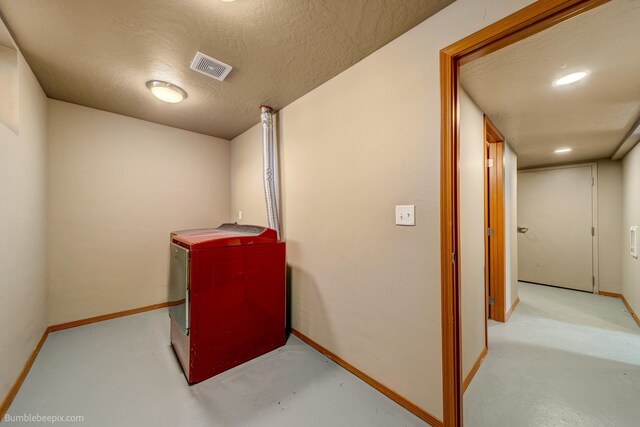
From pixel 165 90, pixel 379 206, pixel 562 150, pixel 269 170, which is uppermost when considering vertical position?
pixel 165 90

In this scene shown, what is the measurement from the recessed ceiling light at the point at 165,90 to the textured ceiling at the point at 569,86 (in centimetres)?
241

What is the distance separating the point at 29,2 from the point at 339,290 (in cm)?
261

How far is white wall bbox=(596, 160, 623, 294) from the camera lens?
3.64m

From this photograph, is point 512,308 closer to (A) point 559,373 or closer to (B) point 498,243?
(B) point 498,243

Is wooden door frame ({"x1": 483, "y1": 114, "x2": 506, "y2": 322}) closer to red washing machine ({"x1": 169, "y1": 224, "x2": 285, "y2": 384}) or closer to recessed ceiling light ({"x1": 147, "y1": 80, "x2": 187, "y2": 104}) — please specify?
red washing machine ({"x1": 169, "y1": 224, "x2": 285, "y2": 384})

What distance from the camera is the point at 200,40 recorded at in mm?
1589

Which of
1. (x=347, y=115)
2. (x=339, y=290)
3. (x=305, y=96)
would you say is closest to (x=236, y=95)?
(x=305, y=96)

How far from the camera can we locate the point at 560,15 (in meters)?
1.01

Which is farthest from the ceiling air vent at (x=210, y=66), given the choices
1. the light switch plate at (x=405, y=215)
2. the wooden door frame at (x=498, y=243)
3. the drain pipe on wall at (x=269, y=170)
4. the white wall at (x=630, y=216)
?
the white wall at (x=630, y=216)

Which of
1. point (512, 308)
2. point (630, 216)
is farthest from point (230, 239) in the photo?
point (630, 216)

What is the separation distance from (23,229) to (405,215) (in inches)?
111

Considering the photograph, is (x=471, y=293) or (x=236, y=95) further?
(x=236, y=95)

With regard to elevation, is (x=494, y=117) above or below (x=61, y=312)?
above

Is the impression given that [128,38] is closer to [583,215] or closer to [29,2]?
[29,2]
